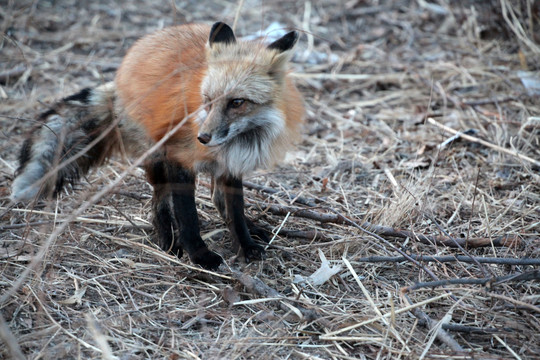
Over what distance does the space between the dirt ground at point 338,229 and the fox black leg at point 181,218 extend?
14 cm

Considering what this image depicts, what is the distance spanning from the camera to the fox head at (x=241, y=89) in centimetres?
356

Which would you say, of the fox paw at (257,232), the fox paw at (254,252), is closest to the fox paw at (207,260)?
the fox paw at (254,252)

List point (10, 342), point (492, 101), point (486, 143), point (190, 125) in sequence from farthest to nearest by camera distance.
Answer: point (492, 101) → point (486, 143) → point (190, 125) → point (10, 342)

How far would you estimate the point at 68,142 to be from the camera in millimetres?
4066

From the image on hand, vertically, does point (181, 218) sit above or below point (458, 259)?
above

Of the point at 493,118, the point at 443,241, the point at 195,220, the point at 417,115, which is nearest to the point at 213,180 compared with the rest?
the point at 195,220

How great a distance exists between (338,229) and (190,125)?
1518mm

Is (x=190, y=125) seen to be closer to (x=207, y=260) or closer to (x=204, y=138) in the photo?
(x=204, y=138)

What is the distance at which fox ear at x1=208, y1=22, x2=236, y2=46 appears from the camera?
3.78 m

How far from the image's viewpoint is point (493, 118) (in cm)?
595

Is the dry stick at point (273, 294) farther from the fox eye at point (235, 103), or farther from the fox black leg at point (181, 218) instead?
the fox eye at point (235, 103)

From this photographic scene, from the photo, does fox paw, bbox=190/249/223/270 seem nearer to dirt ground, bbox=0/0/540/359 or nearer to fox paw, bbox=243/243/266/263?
dirt ground, bbox=0/0/540/359

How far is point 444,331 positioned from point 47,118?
11.4 ft

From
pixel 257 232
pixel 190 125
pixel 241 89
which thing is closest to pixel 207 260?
pixel 257 232
